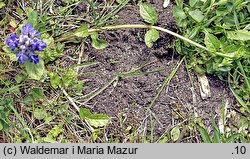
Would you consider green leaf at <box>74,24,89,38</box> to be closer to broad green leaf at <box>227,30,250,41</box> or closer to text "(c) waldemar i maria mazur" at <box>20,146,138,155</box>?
text "(c) waldemar i maria mazur" at <box>20,146,138,155</box>

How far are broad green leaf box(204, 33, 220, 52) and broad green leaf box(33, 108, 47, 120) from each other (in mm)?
864

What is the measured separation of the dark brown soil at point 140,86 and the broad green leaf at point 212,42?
6.7 inches

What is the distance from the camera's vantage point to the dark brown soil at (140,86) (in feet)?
7.79

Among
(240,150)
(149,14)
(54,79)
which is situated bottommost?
(240,150)

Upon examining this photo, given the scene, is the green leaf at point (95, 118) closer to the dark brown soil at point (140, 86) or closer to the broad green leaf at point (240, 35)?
the dark brown soil at point (140, 86)

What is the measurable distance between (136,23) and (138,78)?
0.92 ft

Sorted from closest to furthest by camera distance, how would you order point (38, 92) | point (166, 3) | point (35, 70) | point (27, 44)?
1. point (27, 44)
2. point (35, 70)
3. point (38, 92)
4. point (166, 3)

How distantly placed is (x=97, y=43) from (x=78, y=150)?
533mm

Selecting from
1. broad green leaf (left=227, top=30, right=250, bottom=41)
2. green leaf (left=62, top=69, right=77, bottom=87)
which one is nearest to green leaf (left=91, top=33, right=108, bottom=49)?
green leaf (left=62, top=69, right=77, bottom=87)

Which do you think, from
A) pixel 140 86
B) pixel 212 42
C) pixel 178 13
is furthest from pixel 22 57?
pixel 212 42

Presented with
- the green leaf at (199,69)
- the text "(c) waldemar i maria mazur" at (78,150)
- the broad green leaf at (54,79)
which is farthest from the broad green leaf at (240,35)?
the broad green leaf at (54,79)

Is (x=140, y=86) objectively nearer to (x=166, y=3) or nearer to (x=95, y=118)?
(x=95, y=118)

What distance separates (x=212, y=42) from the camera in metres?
2.35

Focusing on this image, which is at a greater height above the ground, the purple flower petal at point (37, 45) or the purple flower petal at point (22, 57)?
the purple flower petal at point (37, 45)
